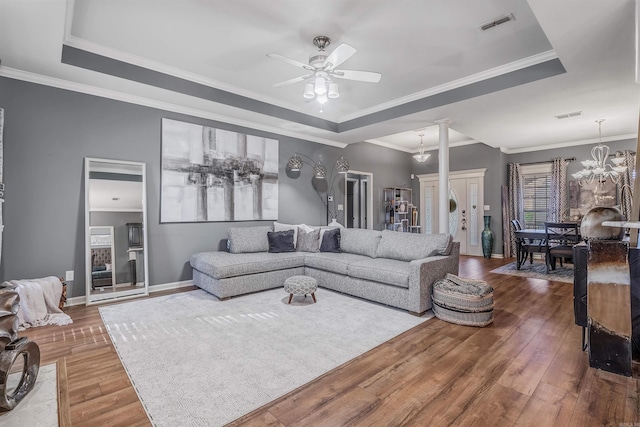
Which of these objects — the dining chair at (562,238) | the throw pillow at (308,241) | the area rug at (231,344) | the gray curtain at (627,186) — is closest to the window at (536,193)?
the gray curtain at (627,186)

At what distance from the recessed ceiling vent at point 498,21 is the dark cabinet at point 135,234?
4.63m

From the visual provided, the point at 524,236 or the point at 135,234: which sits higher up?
the point at 135,234

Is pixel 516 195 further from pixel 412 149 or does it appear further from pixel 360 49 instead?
pixel 360 49

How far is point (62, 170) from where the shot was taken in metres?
3.62

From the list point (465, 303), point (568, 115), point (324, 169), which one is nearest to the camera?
point (465, 303)

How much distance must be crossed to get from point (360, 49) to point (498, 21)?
4.36 ft

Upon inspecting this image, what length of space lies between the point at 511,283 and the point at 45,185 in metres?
6.49

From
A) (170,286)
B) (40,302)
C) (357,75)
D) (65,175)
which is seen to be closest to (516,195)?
(357,75)

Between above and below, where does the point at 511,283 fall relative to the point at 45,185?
below

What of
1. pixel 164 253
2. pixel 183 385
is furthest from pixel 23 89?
pixel 183 385

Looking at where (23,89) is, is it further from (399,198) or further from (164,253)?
(399,198)

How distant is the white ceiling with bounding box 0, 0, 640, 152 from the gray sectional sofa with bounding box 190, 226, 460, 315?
6.64 ft

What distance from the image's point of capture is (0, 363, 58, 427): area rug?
1.63 meters

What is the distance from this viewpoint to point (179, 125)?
4457 mm
